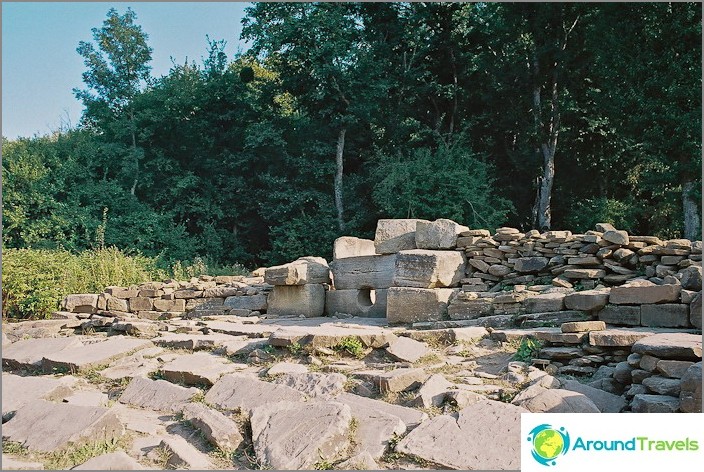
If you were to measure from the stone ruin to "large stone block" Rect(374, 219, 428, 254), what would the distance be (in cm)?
3

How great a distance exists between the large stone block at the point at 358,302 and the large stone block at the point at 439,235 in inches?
40.3

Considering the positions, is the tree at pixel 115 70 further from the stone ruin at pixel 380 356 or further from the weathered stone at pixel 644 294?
the weathered stone at pixel 644 294

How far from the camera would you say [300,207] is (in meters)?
18.0

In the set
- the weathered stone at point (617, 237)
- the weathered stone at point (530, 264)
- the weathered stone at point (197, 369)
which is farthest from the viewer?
the weathered stone at point (530, 264)

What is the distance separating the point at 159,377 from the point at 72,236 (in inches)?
443

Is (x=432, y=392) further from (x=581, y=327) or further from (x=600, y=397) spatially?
(x=581, y=327)

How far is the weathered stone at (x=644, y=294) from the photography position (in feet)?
20.2

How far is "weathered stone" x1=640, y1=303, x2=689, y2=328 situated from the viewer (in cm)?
604

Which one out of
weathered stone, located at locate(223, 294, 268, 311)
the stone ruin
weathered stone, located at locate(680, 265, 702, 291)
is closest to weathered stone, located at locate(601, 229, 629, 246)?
the stone ruin

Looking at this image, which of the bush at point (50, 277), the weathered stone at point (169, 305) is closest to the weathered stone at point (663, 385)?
the weathered stone at point (169, 305)

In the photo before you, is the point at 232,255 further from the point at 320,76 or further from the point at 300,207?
the point at 320,76

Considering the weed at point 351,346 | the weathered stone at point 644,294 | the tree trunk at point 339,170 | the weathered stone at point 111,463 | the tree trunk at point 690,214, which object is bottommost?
the weathered stone at point 111,463

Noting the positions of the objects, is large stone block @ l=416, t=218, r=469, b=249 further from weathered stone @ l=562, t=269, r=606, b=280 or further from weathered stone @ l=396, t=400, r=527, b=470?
weathered stone @ l=396, t=400, r=527, b=470

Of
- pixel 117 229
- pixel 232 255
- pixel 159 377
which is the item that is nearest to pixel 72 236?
pixel 117 229
